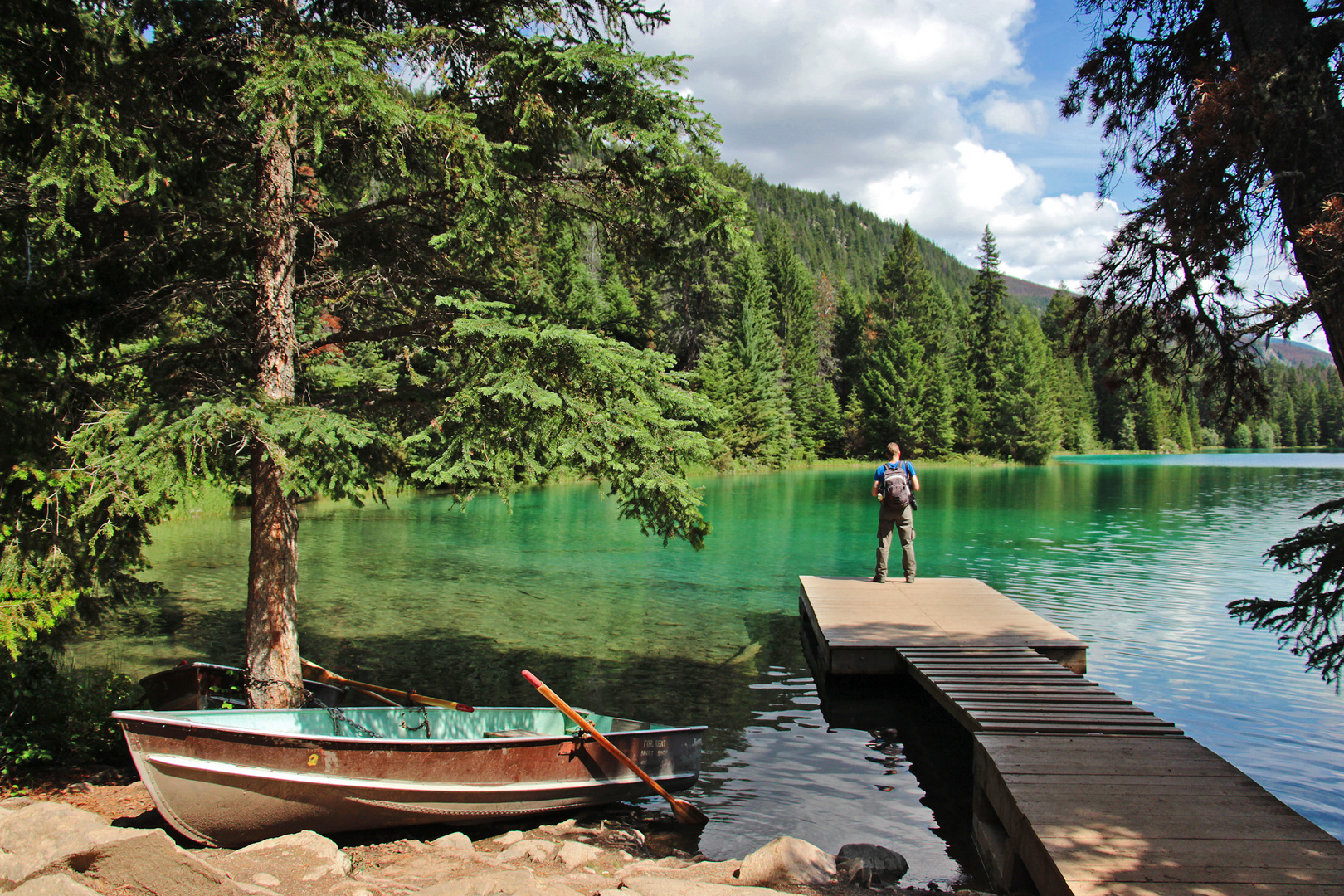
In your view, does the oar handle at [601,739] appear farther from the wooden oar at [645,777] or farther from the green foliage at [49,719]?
the green foliage at [49,719]

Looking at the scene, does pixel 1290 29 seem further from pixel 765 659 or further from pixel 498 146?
pixel 765 659

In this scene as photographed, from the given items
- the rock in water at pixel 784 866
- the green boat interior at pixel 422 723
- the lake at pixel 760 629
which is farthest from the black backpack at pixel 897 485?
the rock in water at pixel 784 866

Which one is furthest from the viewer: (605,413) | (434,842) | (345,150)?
(345,150)

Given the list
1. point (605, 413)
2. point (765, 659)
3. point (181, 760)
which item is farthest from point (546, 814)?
point (765, 659)

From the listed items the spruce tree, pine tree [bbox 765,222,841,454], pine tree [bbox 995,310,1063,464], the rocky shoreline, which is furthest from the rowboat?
pine tree [bbox 995,310,1063,464]

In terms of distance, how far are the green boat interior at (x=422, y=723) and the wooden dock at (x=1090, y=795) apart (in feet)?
9.18

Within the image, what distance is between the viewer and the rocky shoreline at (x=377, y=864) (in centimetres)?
430

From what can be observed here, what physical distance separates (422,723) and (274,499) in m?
2.32

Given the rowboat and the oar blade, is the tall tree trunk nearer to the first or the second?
the rowboat

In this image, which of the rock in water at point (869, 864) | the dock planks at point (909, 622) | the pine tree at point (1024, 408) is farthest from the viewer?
the pine tree at point (1024, 408)

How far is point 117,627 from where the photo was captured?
42.1ft

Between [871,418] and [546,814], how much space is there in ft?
207

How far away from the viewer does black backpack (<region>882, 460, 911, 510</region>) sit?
457 inches

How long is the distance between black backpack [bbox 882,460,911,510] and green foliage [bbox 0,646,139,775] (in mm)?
9314
